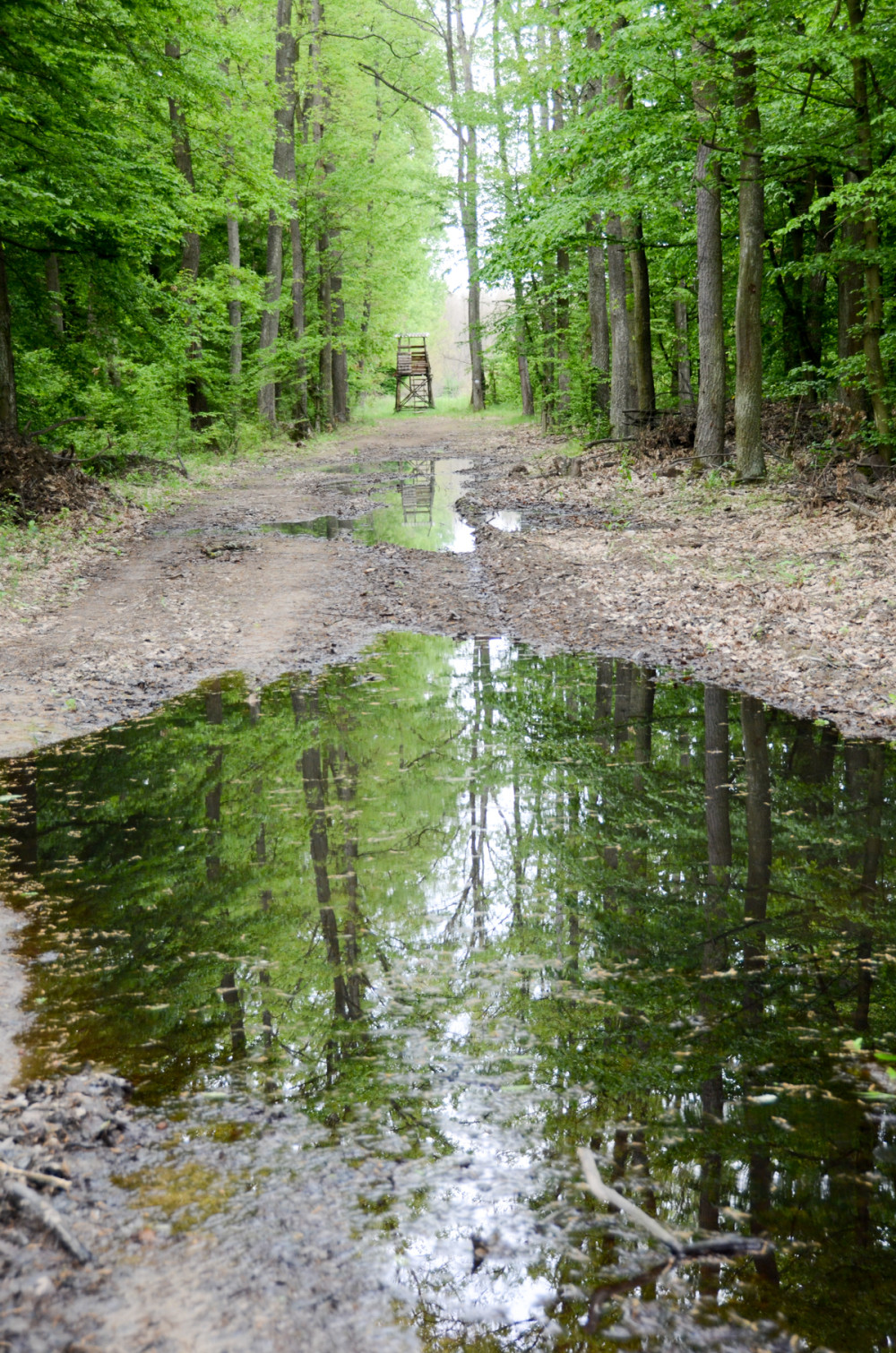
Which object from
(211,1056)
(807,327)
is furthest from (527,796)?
(807,327)

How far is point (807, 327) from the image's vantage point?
680 inches

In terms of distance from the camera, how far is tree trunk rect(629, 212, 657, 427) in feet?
54.0

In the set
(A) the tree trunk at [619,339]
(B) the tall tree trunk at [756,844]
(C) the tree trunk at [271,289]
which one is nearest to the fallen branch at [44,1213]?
(B) the tall tree trunk at [756,844]

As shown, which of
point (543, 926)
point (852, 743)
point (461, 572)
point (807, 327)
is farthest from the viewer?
point (807, 327)

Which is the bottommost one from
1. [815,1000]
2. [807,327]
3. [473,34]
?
[815,1000]

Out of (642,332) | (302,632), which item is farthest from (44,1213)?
(642,332)

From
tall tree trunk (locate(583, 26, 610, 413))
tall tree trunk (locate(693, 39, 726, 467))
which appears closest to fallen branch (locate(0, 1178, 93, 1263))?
tall tree trunk (locate(693, 39, 726, 467))

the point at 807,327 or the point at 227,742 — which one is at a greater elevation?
the point at 807,327

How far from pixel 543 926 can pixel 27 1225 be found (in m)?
2.22

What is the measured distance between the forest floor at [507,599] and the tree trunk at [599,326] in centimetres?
570

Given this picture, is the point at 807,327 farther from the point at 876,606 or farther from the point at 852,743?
the point at 852,743

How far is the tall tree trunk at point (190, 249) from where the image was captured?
57.4 feet

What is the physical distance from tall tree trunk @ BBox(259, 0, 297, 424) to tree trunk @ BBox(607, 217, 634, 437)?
9285 millimetres

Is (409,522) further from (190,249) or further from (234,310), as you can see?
(234,310)
